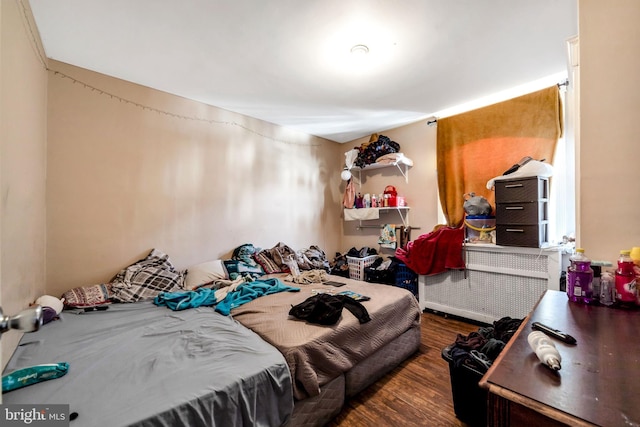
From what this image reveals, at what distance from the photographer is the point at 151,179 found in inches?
103

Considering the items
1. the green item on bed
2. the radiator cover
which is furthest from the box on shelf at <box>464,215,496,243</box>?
the green item on bed

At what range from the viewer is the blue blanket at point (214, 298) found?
2.04m

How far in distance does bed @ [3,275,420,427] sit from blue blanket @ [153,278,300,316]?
7cm

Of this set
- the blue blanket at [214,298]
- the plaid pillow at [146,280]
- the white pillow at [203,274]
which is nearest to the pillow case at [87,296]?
the plaid pillow at [146,280]

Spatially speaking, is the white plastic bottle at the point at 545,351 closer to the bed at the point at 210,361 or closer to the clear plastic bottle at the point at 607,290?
the clear plastic bottle at the point at 607,290

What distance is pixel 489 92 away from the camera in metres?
2.80

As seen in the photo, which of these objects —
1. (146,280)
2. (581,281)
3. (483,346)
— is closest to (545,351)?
(581,281)

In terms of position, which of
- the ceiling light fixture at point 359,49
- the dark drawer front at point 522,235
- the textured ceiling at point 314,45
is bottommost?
the dark drawer front at point 522,235

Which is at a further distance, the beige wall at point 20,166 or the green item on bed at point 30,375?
the beige wall at point 20,166

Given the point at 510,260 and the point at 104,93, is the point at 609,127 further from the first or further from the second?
the point at 104,93

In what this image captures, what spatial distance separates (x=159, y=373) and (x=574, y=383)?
1506mm

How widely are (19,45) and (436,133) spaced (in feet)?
12.5

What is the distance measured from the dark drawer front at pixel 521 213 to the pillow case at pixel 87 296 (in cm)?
367

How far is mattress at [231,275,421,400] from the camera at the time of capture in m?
1.42
